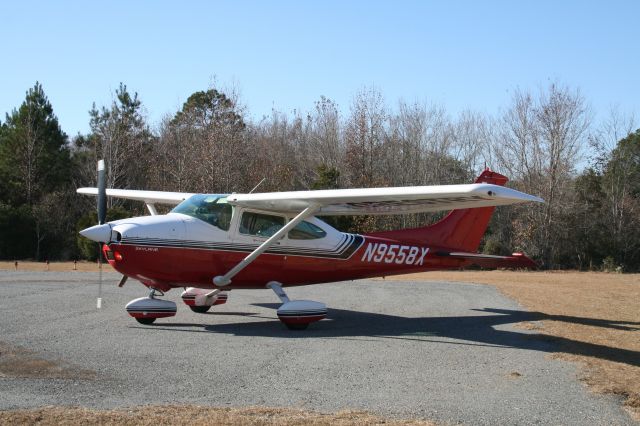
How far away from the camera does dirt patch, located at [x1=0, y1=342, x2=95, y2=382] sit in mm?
7203

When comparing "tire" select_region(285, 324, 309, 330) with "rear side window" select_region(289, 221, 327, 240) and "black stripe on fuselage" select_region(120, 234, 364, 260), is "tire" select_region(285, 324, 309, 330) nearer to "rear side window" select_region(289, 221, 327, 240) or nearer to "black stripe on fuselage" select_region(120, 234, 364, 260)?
"black stripe on fuselage" select_region(120, 234, 364, 260)

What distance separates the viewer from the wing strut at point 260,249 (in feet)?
39.2

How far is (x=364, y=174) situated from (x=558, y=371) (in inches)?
1354

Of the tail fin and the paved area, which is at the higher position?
the tail fin

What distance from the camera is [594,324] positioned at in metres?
12.9

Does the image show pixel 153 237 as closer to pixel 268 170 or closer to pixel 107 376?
pixel 107 376

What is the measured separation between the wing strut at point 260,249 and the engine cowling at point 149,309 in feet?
3.38

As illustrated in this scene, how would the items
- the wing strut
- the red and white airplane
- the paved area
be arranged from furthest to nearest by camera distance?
the wing strut < the red and white airplane < the paved area

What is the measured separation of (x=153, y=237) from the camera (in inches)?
448

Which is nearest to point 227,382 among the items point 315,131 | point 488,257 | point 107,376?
point 107,376

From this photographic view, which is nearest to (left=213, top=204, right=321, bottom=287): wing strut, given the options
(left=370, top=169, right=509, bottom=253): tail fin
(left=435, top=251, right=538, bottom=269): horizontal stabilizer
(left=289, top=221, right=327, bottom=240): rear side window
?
(left=289, top=221, right=327, bottom=240): rear side window

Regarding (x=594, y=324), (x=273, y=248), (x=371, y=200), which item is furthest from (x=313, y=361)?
(x=594, y=324)

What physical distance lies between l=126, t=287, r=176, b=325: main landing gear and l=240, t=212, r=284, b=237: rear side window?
2.05 m

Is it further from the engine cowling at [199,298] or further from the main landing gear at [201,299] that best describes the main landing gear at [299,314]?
the engine cowling at [199,298]
